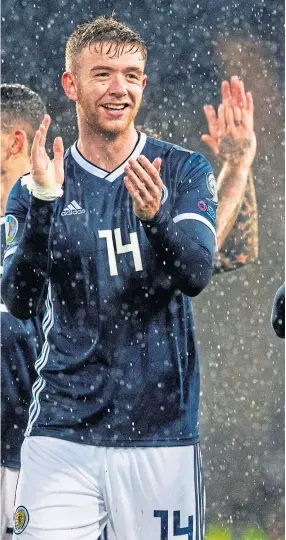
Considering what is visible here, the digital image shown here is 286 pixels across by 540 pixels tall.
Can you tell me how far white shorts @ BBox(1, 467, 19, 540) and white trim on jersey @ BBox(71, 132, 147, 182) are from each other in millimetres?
662

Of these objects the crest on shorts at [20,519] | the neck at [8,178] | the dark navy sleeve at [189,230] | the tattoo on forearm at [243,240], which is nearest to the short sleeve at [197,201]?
the dark navy sleeve at [189,230]

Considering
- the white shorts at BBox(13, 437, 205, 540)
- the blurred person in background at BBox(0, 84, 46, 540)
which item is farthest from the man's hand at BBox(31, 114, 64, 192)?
the white shorts at BBox(13, 437, 205, 540)

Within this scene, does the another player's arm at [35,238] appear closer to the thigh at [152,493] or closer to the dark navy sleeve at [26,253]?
the dark navy sleeve at [26,253]

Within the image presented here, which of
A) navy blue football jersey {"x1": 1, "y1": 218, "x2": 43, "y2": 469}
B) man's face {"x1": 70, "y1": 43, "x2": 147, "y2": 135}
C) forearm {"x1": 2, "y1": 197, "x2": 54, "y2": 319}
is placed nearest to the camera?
forearm {"x1": 2, "y1": 197, "x2": 54, "y2": 319}

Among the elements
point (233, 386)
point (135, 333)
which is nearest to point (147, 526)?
point (135, 333)

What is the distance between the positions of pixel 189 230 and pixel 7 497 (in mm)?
743

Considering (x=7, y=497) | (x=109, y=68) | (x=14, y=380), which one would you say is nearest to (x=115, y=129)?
(x=109, y=68)

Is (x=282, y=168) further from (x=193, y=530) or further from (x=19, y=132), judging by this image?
(x=193, y=530)

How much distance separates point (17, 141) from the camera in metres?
2.02

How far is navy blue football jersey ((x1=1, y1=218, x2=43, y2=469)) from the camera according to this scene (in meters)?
1.89

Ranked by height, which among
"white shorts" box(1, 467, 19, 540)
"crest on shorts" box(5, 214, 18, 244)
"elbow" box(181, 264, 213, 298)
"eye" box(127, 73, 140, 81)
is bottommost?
"white shorts" box(1, 467, 19, 540)

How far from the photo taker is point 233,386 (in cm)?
205

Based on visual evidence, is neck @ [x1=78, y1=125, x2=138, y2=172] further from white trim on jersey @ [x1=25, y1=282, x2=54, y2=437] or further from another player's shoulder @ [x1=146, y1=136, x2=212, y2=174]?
white trim on jersey @ [x1=25, y1=282, x2=54, y2=437]

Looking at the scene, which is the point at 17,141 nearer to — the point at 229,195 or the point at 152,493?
the point at 229,195
